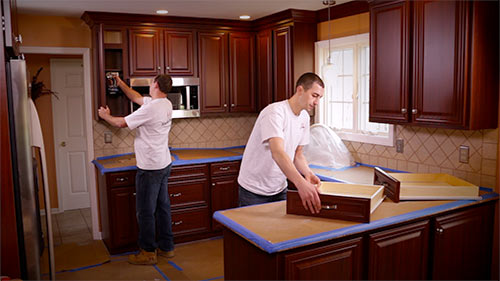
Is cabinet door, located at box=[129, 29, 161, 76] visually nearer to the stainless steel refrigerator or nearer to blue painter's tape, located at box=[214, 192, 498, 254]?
the stainless steel refrigerator

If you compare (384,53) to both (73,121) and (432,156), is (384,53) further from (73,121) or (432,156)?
(73,121)

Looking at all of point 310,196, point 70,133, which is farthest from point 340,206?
point 70,133

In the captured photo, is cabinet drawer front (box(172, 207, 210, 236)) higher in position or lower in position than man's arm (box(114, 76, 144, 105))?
lower

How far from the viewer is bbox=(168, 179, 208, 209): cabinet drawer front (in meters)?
4.55

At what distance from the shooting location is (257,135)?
294cm

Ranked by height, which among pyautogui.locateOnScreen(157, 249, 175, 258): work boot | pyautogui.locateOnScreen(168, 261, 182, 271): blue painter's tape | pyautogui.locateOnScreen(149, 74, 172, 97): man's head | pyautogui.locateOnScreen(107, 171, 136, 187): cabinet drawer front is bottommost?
pyautogui.locateOnScreen(168, 261, 182, 271): blue painter's tape

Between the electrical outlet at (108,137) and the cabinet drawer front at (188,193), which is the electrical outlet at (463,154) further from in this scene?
the electrical outlet at (108,137)

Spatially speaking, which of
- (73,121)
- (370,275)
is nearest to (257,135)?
(370,275)

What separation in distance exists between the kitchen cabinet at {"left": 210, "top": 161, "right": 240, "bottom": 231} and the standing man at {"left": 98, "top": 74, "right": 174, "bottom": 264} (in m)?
0.62

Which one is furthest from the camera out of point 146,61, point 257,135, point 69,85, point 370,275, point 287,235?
point 69,85

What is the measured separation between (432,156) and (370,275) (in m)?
1.49

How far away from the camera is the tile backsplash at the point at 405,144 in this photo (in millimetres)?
3264

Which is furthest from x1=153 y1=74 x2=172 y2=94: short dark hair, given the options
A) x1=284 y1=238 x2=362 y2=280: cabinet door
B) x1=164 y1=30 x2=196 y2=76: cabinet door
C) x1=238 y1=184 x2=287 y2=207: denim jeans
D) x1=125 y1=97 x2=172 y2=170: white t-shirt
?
x1=284 y1=238 x2=362 y2=280: cabinet door

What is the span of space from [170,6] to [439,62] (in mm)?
2488
